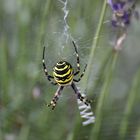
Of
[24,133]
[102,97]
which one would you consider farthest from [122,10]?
[24,133]

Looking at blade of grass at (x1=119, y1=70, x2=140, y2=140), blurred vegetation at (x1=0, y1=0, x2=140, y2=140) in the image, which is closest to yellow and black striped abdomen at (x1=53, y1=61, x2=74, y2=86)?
blurred vegetation at (x1=0, y1=0, x2=140, y2=140)

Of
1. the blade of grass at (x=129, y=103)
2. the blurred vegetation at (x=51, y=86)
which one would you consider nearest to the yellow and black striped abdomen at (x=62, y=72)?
the blurred vegetation at (x=51, y=86)

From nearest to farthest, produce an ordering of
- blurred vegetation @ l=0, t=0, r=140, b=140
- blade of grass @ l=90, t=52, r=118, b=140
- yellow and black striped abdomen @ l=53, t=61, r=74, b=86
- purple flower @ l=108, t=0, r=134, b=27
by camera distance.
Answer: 1. yellow and black striped abdomen @ l=53, t=61, r=74, b=86
2. purple flower @ l=108, t=0, r=134, b=27
3. blade of grass @ l=90, t=52, r=118, b=140
4. blurred vegetation @ l=0, t=0, r=140, b=140

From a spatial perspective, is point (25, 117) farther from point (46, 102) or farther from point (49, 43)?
point (49, 43)

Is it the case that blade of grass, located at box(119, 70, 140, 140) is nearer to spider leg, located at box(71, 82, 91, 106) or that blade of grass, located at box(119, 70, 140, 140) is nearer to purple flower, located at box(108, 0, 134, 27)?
spider leg, located at box(71, 82, 91, 106)

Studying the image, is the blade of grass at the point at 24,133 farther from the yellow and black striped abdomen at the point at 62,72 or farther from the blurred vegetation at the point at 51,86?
the yellow and black striped abdomen at the point at 62,72

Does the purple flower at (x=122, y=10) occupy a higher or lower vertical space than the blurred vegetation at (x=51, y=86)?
higher

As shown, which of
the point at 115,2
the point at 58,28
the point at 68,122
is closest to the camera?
the point at 115,2

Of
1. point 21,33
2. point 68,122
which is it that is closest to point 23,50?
point 21,33

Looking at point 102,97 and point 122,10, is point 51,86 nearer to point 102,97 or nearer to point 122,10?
point 102,97
